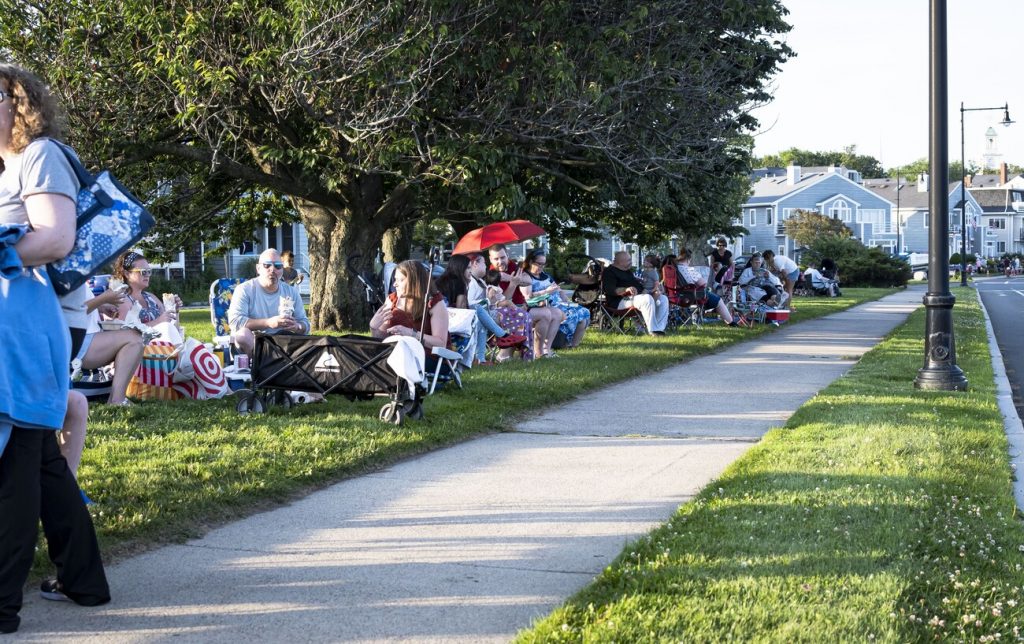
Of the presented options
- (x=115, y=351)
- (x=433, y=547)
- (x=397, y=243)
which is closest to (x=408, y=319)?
(x=115, y=351)

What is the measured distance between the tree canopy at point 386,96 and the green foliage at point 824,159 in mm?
116758

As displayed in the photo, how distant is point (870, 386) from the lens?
1138 cm

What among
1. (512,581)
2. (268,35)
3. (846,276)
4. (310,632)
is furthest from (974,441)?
(846,276)

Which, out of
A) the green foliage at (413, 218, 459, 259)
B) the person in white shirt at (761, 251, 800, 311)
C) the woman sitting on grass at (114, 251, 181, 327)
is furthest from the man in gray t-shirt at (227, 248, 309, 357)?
the green foliage at (413, 218, 459, 259)

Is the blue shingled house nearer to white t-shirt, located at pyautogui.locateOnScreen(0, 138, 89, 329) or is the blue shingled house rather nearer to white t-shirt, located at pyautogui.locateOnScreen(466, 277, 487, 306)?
white t-shirt, located at pyautogui.locateOnScreen(466, 277, 487, 306)

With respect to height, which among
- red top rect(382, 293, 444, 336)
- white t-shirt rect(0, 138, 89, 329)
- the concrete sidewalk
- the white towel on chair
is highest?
white t-shirt rect(0, 138, 89, 329)

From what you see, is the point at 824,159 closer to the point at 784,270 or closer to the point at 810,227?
the point at 810,227

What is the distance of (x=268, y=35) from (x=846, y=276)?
4099 cm

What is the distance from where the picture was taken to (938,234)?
11102 millimetres

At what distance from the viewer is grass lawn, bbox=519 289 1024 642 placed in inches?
162

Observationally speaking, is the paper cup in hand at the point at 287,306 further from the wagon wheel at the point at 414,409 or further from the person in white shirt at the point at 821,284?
the person in white shirt at the point at 821,284

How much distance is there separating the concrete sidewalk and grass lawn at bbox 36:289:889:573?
0.20 m

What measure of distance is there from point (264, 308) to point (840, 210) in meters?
86.9

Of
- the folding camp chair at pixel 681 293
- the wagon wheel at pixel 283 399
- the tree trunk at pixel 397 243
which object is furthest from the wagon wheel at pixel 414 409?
the tree trunk at pixel 397 243
